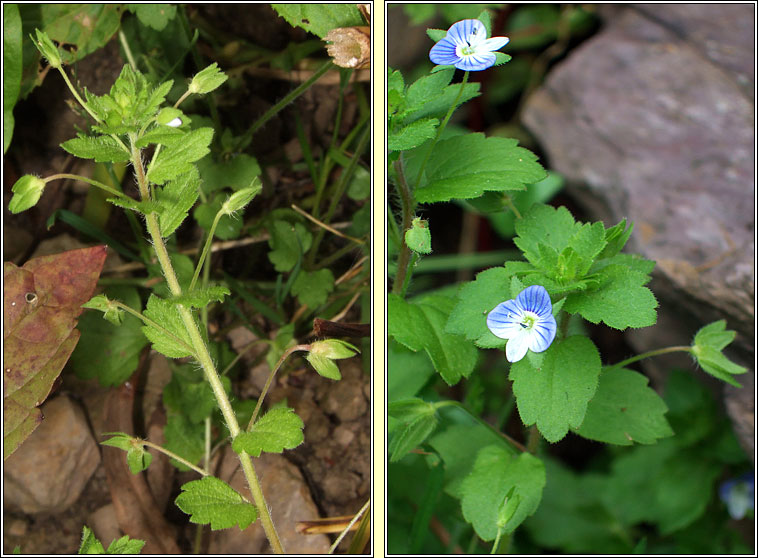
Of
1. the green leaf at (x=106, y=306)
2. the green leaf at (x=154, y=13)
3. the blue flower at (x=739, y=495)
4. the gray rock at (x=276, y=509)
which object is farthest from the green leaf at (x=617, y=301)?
the blue flower at (x=739, y=495)

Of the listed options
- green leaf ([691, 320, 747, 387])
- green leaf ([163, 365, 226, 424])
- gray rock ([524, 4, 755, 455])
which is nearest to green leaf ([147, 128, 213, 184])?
green leaf ([163, 365, 226, 424])

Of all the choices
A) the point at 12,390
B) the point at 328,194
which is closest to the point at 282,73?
the point at 328,194

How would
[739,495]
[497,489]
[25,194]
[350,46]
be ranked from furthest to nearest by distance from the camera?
[739,495]
[497,489]
[350,46]
[25,194]

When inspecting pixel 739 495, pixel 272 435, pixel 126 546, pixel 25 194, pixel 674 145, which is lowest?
pixel 739 495

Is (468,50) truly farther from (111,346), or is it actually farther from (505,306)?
(111,346)

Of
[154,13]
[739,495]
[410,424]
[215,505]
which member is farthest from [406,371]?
[739,495]

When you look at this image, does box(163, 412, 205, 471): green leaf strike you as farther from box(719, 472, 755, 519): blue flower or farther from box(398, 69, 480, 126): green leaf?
box(719, 472, 755, 519): blue flower
